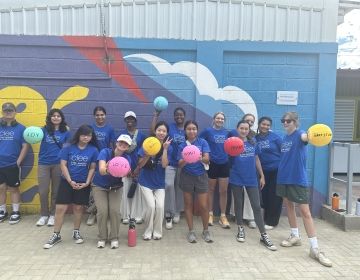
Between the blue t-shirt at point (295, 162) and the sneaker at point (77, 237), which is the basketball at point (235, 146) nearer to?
the blue t-shirt at point (295, 162)

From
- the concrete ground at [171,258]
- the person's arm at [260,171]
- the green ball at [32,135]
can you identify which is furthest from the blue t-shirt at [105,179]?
the person's arm at [260,171]

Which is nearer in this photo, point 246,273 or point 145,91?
point 246,273

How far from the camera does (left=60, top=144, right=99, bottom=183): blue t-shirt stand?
15.0 feet

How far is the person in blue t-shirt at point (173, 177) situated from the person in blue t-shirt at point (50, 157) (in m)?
1.38

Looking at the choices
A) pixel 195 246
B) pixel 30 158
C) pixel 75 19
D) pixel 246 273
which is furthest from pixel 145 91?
pixel 246 273

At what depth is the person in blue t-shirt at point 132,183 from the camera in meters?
5.16

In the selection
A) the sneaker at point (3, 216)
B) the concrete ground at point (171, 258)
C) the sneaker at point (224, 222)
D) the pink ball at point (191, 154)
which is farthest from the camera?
the sneaker at point (3, 216)

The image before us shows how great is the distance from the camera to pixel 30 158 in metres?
5.80

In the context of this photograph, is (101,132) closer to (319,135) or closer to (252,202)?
(252,202)

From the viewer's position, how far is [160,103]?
5.31m

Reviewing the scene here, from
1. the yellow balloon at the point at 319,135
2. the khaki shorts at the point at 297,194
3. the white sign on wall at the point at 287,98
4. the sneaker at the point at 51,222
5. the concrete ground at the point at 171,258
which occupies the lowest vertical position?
the concrete ground at the point at 171,258

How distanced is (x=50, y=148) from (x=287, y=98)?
3812 millimetres

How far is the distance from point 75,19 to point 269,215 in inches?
170

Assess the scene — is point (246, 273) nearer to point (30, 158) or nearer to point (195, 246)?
point (195, 246)
